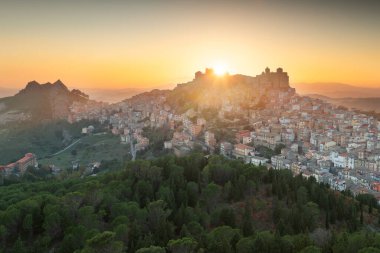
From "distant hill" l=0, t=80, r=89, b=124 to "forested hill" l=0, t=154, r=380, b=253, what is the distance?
207 ft

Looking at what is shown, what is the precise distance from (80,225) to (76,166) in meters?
35.1

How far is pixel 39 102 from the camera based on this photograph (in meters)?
91.9

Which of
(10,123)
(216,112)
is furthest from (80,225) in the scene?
(10,123)

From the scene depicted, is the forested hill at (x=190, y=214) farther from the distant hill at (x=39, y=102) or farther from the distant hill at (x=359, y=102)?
the distant hill at (x=359, y=102)

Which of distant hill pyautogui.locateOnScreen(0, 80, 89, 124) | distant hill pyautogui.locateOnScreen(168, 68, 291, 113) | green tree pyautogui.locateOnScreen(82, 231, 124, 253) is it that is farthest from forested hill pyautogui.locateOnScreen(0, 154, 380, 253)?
distant hill pyautogui.locateOnScreen(0, 80, 89, 124)

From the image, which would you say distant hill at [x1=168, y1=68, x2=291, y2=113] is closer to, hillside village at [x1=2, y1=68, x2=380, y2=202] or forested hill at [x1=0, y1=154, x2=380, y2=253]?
hillside village at [x1=2, y1=68, x2=380, y2=202]

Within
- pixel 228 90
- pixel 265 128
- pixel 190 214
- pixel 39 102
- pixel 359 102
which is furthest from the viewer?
pixel 39 102

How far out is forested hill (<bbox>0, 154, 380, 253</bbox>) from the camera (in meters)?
13.5

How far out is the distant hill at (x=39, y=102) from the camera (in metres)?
84.3

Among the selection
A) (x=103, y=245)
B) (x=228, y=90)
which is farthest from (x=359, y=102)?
(x=103, y=245)

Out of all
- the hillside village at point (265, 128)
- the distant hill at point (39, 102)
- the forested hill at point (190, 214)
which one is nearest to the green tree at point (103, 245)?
the forested hill at point (190, 214)

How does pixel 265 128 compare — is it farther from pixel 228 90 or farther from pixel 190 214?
pixel 190 214

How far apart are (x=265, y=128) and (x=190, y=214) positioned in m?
37.1

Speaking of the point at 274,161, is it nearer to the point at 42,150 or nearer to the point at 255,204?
the point at 255,204
